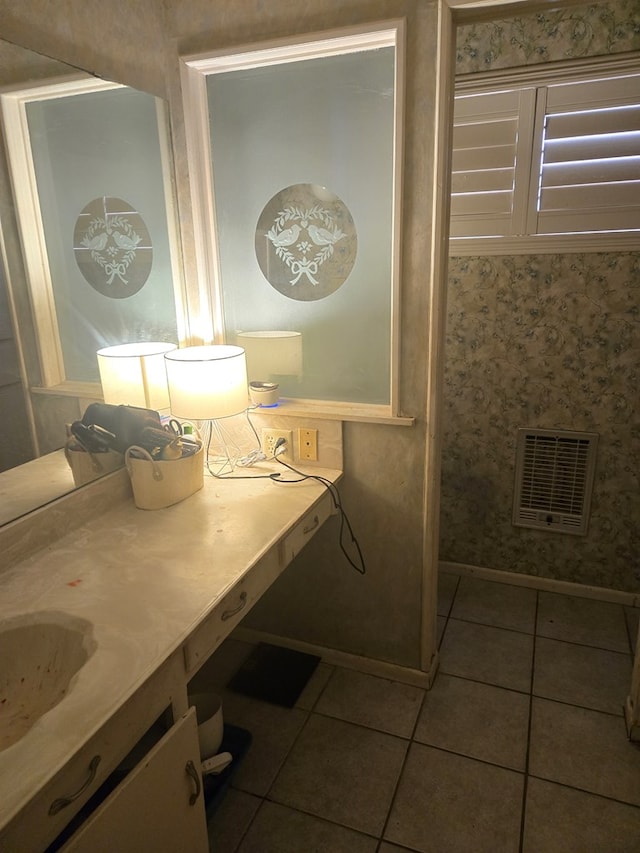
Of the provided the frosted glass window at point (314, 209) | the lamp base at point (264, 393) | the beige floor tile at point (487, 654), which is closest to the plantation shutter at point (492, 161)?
the frosted glass window at point (314, 209)

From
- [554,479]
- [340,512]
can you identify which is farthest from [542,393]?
[340,512]

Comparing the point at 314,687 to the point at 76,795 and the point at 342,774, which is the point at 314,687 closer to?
the point at 342,774

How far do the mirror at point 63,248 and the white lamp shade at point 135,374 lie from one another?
37mm

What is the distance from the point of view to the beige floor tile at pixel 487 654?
7.09 ft

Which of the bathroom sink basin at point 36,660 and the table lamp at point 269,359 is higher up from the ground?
the table lamp at point 269,359

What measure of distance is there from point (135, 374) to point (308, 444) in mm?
613

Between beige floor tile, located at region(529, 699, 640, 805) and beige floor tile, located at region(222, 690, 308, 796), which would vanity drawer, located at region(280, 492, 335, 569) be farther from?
beige floor tile, located at region(529, 699, 640, 805)

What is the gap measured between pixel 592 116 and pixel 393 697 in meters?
2.27

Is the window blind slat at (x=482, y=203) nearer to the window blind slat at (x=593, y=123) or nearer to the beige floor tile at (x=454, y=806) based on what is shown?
the window blind slat at (x=593, y=123)

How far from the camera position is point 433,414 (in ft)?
5.93

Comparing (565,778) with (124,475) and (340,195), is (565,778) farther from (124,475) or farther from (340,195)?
(340,195)

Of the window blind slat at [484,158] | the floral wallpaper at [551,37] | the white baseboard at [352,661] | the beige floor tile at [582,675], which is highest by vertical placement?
the floral wallpaper at [551,37]

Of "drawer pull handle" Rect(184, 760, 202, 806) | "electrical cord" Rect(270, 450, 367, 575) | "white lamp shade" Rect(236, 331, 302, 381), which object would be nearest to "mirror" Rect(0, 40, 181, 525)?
"white lamp shade" Rect(236, 331, 302, 381)

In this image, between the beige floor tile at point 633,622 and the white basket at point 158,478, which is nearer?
the white basket at point 158,478
